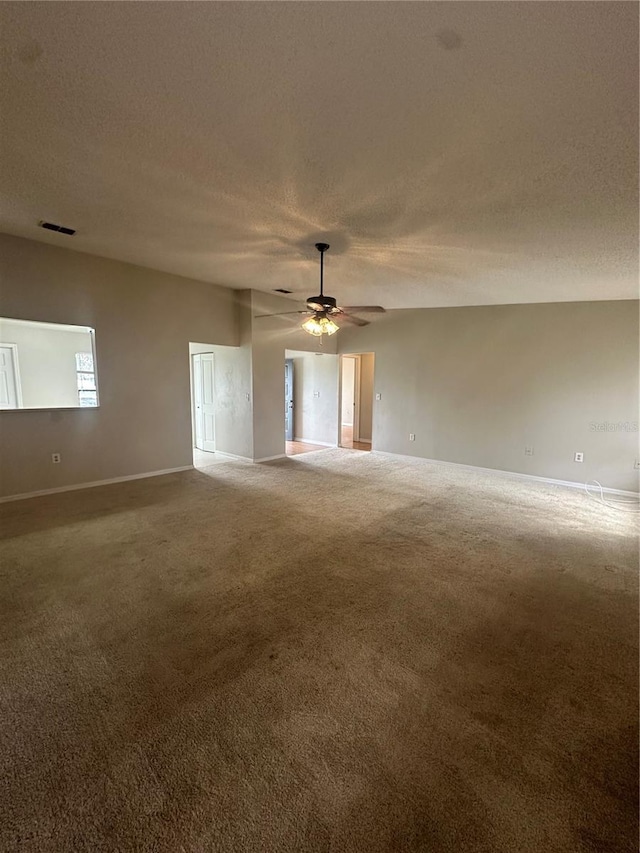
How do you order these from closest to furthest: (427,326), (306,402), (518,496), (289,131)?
(289,131)
(518,496)
(427,326)
(306,402)

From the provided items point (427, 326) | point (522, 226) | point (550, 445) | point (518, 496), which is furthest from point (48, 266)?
point (550, 445)

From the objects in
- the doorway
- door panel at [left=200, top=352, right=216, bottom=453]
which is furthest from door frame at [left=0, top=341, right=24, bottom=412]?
door panel at [left=200, top=352, right=216, bottom=453]

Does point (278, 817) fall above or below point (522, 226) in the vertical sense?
below

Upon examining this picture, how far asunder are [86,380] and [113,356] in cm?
47

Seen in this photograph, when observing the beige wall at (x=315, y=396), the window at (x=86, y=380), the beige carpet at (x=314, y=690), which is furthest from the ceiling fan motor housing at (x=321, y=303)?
the beige wall at (x=315, y=396)

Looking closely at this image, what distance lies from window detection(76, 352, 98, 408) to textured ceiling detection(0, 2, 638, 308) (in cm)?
163

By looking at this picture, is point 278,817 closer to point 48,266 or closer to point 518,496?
point 518,496

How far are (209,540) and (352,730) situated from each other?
2.21m

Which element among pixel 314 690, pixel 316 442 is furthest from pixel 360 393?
pixel 314 690

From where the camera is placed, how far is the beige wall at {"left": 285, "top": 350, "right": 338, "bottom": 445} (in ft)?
27.4

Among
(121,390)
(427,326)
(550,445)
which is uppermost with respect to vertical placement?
(427,326)

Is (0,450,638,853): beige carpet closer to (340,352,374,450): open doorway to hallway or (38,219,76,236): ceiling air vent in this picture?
(38,219,76,236): ceiling air vent

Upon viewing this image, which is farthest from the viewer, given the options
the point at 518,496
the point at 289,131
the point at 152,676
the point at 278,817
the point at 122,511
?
the point at 518,496

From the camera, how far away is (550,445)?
5.85m
